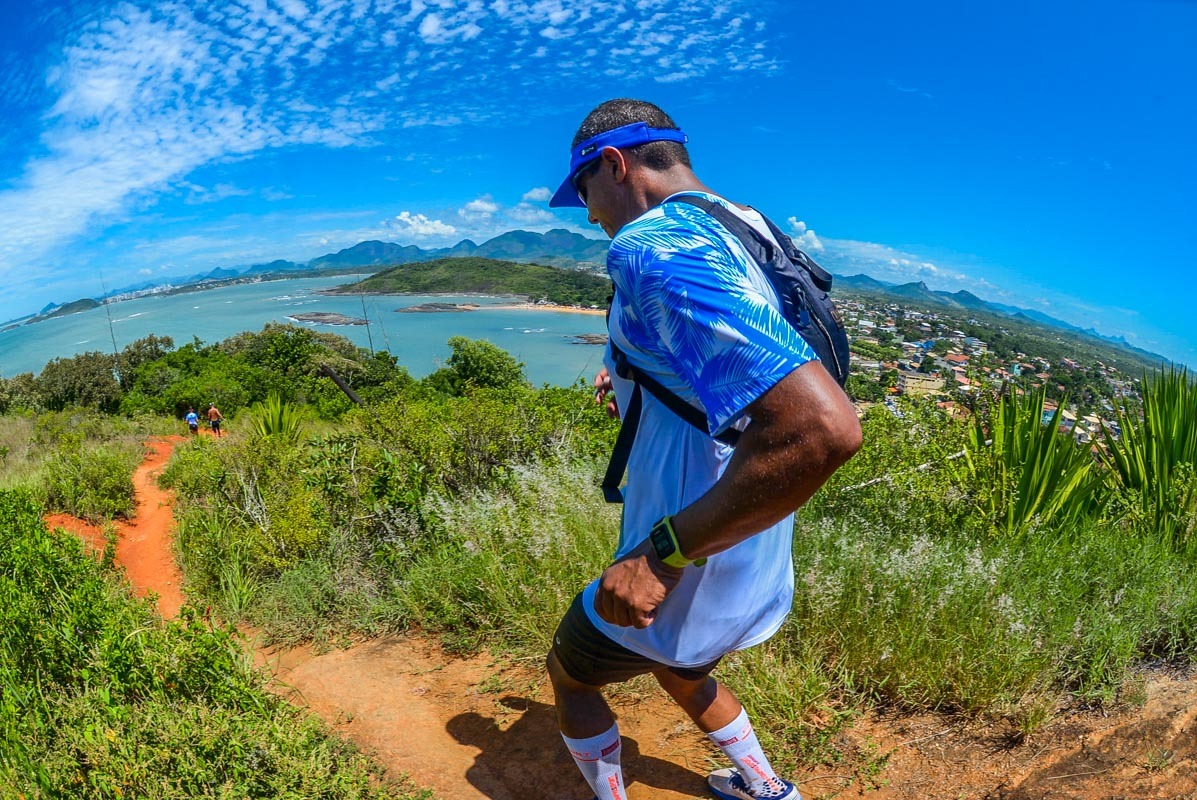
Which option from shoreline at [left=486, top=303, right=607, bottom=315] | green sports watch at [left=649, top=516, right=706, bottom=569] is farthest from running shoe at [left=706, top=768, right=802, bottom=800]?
shoreline at [left=486, top=303, right=607, bottom=315]

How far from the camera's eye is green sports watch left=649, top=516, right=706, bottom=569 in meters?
1.28

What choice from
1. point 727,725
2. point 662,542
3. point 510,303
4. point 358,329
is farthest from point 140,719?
point 510,303

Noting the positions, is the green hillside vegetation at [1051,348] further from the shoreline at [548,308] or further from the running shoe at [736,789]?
the shoreline at [548,308]

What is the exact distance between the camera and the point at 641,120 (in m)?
1.57

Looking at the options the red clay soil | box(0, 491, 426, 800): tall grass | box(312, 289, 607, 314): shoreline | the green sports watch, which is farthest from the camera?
box(312, 289, 607, 314): shoreline

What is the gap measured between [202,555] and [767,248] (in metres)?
4.95

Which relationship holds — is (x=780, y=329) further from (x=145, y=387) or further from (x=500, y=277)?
(x=500, y=277)

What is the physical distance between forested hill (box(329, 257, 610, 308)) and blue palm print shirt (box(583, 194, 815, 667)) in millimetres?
51813

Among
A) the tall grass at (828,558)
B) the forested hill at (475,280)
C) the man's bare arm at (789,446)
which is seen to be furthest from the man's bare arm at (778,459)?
the forested hill at (475,280)

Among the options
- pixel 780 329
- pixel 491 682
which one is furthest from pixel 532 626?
pixel 780 329

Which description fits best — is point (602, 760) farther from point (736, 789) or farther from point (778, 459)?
point (778, 459)

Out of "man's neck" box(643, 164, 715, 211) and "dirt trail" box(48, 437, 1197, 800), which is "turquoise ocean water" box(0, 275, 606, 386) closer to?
"dirt trail" box(48, 437, 1197, 800)

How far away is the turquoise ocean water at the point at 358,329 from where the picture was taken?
37.1 meters

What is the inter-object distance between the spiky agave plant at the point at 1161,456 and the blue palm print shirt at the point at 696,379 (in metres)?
3.28
